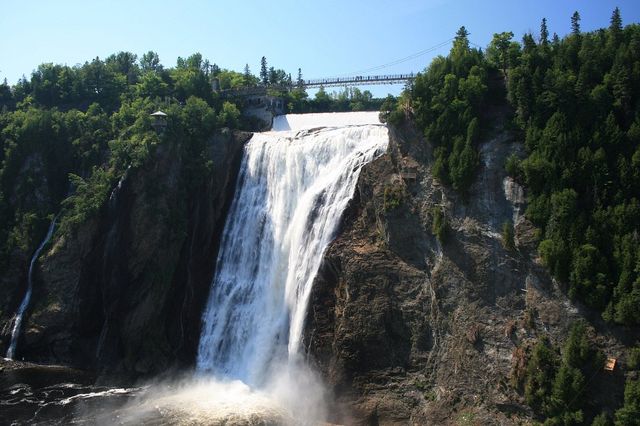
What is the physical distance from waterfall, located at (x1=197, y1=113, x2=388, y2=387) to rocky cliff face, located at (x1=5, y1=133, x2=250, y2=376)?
181 cm

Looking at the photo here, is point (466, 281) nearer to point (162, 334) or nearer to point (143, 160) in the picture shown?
point (162, 334)

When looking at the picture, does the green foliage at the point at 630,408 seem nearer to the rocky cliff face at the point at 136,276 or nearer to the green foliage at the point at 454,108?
the green foliage at the point at 454,108

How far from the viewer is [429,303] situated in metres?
31.3

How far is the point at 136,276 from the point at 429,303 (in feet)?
69.9

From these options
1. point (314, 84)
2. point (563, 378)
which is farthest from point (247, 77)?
point (563, 378)

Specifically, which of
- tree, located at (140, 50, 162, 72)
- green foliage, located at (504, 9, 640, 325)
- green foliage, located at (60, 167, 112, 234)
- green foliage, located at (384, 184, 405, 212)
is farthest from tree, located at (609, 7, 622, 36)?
tree, located at (140, 50, 162, 72)

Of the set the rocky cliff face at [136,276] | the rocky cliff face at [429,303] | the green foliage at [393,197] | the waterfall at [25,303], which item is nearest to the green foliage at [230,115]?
the rocky cliff face at [136,276]

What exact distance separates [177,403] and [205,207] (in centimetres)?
1514

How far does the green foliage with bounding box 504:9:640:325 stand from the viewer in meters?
25.9

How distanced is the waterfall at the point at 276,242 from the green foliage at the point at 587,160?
32.9 feet

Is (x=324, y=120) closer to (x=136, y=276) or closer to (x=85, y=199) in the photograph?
(x=136, y=276)

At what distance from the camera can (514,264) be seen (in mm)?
28703

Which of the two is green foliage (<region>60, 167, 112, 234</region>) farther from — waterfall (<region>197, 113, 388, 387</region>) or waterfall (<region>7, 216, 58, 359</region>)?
waterfall (<region>197, 113, 388, 387</region>)

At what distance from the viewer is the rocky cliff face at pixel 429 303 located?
27.8 m
